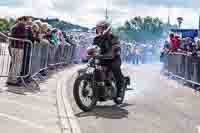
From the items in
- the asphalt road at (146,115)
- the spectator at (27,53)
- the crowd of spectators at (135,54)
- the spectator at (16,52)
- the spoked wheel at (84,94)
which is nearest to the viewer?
the asphalt road at (146,115)

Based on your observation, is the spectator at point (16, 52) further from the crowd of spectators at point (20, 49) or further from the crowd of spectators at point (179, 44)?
the crowd of spectators at point (179, 44)

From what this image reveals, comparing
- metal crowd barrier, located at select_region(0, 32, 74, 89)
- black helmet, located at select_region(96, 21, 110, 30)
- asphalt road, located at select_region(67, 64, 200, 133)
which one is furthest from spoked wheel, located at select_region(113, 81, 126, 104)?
metal crowd barrier, located at select_region(0, 32, 74, 89)

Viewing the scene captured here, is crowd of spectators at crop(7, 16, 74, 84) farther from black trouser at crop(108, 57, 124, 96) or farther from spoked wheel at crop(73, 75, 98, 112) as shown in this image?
spoked wheel at crop(73, 75, 98, 112)

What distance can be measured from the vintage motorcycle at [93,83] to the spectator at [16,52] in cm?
322

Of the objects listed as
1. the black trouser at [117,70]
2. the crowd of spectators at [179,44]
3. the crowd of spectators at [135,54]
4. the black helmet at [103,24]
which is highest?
the black helmet at [103,24]

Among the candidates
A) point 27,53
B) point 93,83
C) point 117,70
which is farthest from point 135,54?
point 93,83

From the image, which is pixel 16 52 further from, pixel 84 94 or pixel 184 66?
pixel 184 66

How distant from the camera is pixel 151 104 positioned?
1165 cm

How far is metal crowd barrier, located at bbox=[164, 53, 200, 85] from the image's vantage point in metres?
16.2

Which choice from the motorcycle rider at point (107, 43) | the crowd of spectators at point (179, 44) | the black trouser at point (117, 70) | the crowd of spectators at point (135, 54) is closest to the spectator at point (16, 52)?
the motorcycle rider at point (107, 43)

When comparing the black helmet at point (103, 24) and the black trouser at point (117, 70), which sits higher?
the black helmet at point (103, 24)

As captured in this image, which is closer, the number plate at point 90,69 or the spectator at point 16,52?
the number plate at point 90,69

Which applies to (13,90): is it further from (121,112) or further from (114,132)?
(114,132)

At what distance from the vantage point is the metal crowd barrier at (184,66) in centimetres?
1619
